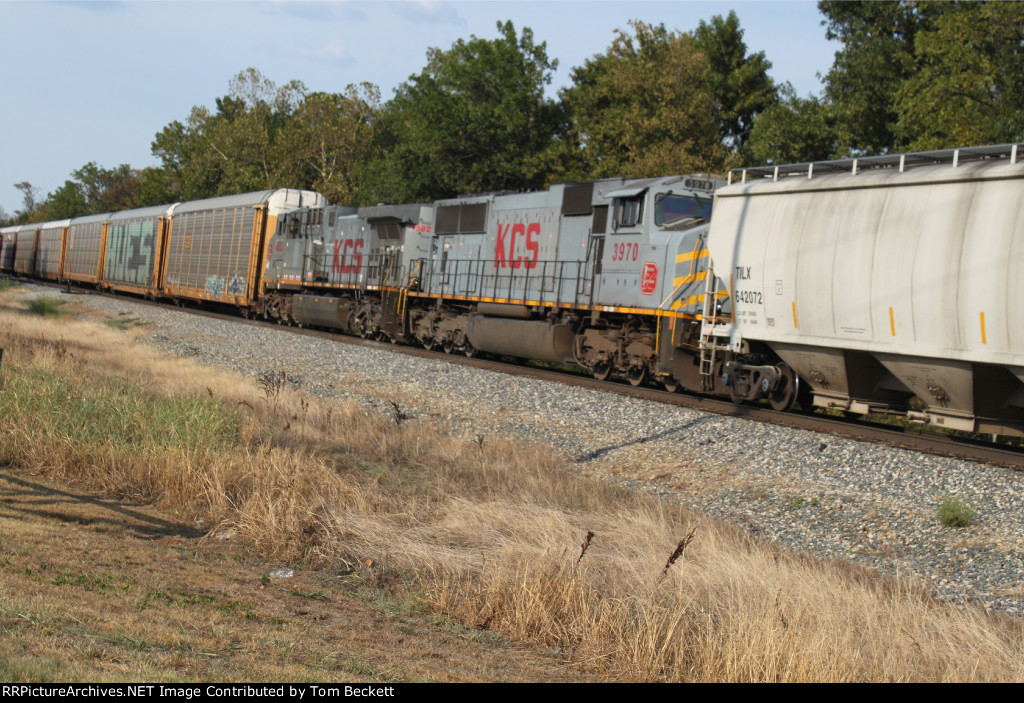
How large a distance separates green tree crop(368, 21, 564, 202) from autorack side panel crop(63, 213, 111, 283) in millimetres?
13781

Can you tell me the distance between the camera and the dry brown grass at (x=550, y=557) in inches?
179

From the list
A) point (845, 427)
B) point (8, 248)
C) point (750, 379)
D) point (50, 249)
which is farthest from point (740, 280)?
point (8, 248)

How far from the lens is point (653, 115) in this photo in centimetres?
3338

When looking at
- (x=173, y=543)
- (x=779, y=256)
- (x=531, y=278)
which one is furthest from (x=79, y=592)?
(x=531, y=278)

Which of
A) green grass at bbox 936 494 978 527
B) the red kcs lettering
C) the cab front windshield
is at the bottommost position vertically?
green grass at bbox 936 494 978 527

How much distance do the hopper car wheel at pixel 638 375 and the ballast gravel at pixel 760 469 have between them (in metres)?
1.46

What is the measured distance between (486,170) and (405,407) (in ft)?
97.4

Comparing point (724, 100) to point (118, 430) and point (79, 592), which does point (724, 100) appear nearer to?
point (118, 430)

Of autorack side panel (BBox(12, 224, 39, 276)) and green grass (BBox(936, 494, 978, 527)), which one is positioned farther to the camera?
autorack side panel (BBox(12, 224, 39, 276))

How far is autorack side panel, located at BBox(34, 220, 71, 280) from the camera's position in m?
46.3

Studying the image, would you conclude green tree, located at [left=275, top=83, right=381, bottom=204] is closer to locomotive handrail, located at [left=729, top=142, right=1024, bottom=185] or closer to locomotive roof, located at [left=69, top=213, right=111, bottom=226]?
locomotive roof, located at [left=69, top=213, right=111, bottom=226]

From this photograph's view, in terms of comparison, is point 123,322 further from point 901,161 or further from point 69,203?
point 69,203

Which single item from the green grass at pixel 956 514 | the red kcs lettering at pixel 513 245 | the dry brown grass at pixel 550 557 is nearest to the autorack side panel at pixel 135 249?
the red kcs lettering at pixel 513 245

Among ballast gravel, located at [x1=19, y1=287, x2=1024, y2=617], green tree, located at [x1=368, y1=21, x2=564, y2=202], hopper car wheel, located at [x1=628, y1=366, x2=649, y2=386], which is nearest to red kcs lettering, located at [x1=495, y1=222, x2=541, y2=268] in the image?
ballast gravel, located at [x1=19, y1=287, x2=1024, y2=617]
